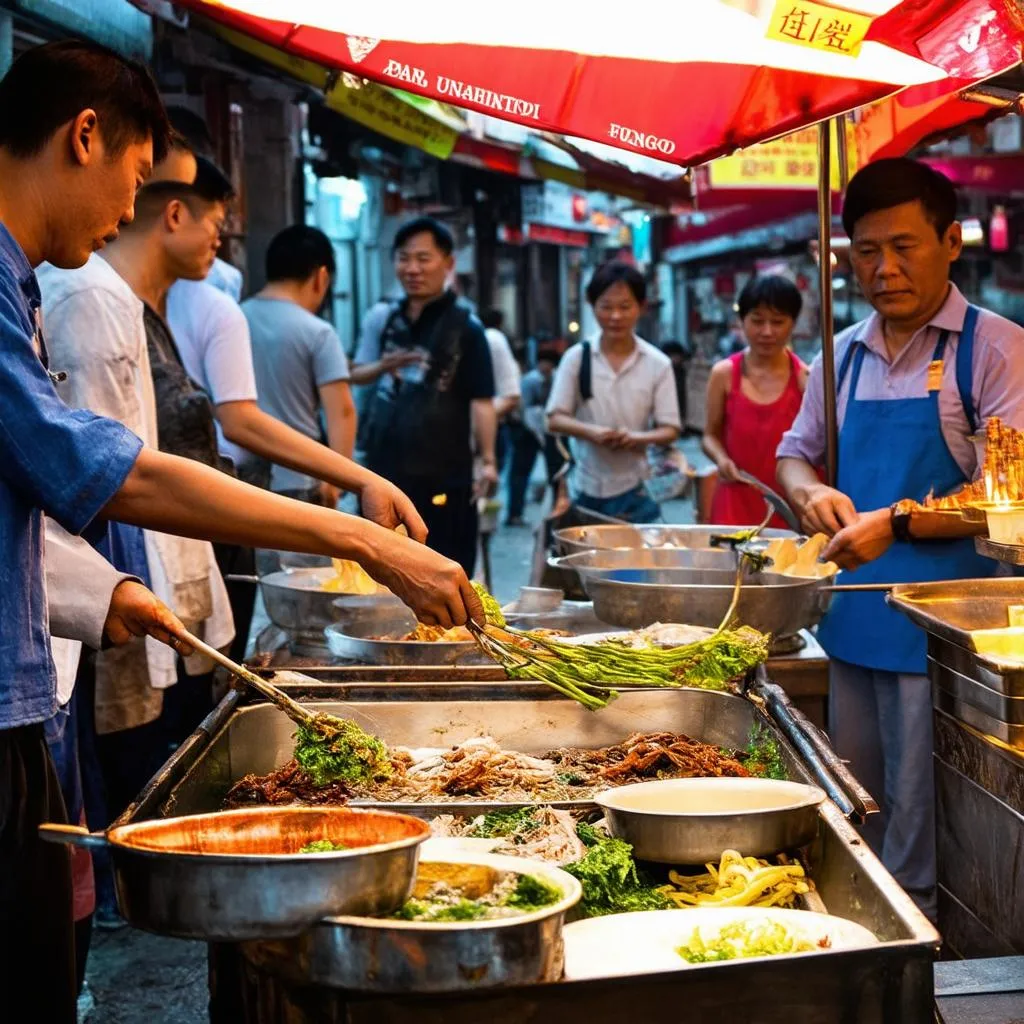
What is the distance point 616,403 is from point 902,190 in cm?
405

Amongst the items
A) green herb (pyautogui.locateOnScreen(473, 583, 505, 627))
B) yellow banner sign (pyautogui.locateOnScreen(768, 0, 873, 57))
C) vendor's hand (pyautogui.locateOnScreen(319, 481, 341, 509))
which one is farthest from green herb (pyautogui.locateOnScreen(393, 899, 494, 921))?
vendor's hand (pyautogui.locateOnScreen(319, 481, 341, 509))

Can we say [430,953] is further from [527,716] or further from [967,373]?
[967,373]

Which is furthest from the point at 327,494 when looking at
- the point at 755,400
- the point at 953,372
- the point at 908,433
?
the point at 953,372

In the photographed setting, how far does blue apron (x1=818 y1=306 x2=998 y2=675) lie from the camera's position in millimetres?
4352

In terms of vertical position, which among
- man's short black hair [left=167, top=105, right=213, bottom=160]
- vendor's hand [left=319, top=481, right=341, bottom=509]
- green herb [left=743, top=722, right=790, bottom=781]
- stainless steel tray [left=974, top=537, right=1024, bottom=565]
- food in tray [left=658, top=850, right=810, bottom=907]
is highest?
man's short black hair [left=167, top=105, right=213, bottom=160]

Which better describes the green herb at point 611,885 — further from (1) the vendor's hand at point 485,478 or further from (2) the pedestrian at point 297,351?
(1) the vendor's hand at point 485,478

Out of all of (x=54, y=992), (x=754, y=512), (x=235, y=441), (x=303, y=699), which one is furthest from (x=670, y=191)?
(x=54, y=992)

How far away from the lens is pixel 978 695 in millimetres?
2986

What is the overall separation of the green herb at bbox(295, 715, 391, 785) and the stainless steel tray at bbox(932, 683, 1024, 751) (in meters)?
1.34

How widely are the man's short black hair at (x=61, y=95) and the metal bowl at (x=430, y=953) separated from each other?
1488mm

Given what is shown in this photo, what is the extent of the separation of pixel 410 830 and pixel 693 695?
142cm

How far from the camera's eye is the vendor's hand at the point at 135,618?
108 inches

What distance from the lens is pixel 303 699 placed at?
137 inches

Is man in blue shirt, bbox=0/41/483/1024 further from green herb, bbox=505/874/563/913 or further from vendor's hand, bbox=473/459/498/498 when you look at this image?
vendor's hand, bbox=473/459/498/498
